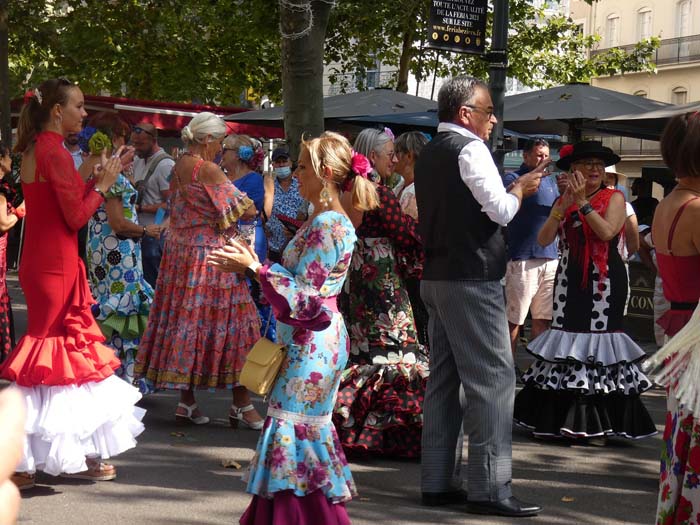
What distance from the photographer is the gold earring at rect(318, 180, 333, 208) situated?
4598 mm

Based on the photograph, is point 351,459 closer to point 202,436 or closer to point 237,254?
point 202,436

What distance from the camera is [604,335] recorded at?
7219 mm

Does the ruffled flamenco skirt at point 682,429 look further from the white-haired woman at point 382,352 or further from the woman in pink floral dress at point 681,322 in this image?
the white-haired woman at point 382,352

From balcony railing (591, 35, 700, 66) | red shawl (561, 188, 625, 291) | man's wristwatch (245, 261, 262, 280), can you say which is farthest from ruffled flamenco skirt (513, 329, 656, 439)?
balcony railing (591, 35, 700, 66)

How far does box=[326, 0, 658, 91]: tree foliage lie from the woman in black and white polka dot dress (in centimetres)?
1505

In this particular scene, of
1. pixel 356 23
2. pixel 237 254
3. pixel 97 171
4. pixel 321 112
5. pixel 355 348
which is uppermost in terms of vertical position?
pixel 356 23

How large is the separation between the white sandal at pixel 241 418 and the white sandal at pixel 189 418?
7.9 inches

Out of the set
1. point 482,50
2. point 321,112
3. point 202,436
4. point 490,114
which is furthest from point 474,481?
point 321,112

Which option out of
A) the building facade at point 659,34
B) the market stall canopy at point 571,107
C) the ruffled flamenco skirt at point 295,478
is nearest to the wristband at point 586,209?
the ruffled flamenco skirt at point 295,478

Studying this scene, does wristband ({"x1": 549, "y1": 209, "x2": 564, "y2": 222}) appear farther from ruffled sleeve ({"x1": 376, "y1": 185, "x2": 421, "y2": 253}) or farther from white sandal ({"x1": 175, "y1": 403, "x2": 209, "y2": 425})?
white sandal ({"x1": 175, "y1": 403, "x2": 209, "y2": 425})

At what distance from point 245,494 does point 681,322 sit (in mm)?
2371

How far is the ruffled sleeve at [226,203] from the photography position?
7.03 meters

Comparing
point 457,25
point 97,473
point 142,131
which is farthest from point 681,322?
point 142,131

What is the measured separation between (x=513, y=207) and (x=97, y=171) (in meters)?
2.20
